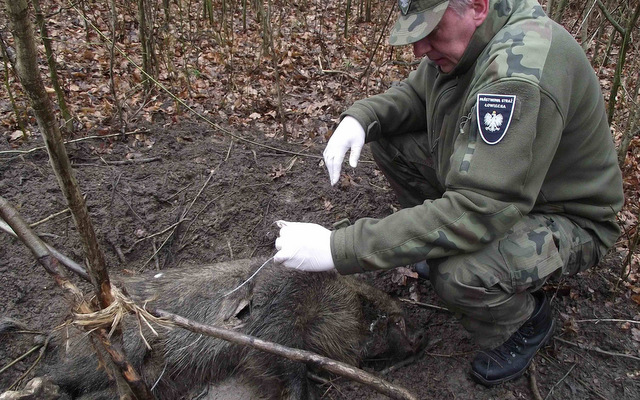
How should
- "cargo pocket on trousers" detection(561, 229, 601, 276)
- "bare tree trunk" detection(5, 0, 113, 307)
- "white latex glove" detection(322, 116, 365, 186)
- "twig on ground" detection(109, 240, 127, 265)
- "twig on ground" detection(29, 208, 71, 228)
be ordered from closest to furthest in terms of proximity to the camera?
"bare tree trunk" detection(5, 0, 113, 307) < "cargo pocket on trousers" detection(561, 229, 601, 276) < "white latex glove" detection(322, 116, 365, 186) < "twig on ground" detection(29, 208, 71, 228) < "twig on ground" detection(109, 240, 127, 265)

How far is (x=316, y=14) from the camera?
8.75m

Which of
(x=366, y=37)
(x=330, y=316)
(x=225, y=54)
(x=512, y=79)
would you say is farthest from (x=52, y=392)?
(x=366, y=37)

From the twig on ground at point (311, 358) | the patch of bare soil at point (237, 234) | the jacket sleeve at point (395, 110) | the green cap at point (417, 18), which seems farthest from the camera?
the jacket sleeve at point (395, 110)

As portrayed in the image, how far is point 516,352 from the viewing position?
2875 millimetres

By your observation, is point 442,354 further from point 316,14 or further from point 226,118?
point 316,14

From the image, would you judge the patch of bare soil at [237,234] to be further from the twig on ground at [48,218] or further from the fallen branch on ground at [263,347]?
the fallen branch on ground at [263,347]

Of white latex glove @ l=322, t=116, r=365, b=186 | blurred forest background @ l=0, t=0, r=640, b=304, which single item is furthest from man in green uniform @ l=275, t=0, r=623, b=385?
blurred forest background @ l=0, t=0, r=640, b=304

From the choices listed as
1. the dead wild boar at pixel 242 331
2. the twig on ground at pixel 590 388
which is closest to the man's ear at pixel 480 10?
the dead wild boar at pixel 242 331

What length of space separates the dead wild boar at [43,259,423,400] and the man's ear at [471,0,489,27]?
5.91 ft

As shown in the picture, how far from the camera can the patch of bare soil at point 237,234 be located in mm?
2947

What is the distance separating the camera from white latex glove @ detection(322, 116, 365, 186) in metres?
3.20

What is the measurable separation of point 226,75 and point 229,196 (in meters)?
2.72

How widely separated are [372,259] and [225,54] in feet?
16.5

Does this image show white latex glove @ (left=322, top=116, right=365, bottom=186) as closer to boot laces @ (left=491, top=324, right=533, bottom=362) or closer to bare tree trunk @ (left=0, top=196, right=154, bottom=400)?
boot laces @ (left=491, top=324, right=533, bottom=362)
